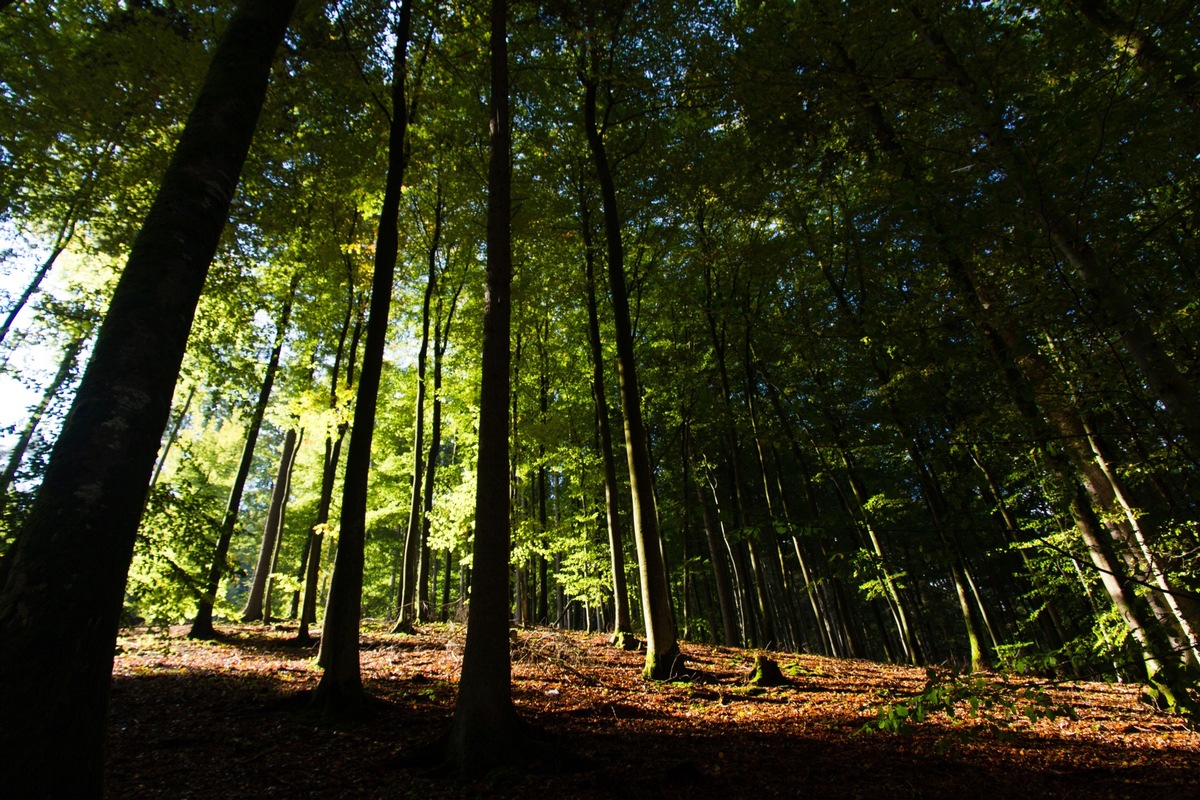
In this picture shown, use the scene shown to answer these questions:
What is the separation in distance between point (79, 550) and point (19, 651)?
384 mm

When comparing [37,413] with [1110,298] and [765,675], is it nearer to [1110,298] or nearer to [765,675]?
[765,675]

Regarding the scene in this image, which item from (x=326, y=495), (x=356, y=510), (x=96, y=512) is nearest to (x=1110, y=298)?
(x=96, y=512)

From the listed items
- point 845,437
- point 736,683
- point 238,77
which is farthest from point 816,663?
point 238,77

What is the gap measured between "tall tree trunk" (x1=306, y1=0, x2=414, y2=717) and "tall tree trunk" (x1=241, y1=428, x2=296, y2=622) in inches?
461

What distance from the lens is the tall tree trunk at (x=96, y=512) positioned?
→ 1946mm

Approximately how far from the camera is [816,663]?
10922 mm

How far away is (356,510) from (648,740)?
14.1ft

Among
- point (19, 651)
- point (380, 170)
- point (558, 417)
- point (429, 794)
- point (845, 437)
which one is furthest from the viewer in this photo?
point (558, 417)

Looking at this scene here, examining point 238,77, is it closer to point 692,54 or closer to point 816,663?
point 692,54

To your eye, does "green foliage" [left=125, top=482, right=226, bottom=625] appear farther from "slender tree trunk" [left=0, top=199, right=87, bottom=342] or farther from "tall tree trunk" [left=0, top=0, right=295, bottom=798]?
"slender tree trunk" [left=0, top=199, right=87, bottom=342]

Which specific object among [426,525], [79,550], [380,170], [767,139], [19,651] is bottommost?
[19,651]

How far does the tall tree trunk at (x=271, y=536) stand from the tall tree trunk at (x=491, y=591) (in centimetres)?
1423

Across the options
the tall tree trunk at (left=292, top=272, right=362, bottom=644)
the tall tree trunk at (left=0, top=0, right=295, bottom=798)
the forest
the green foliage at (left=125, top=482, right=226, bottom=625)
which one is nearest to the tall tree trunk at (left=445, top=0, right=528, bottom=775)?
the forest

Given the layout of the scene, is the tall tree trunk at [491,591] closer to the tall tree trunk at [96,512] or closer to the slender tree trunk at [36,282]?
the tall tree trunk at [96,512]
